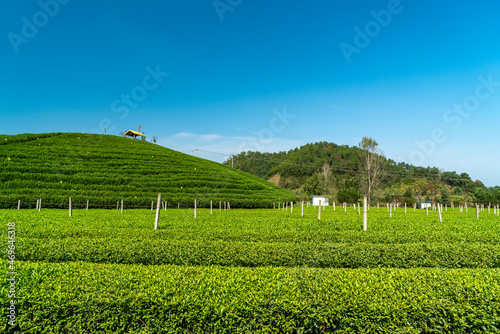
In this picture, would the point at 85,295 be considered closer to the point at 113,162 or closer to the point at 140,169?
the point at 140,169

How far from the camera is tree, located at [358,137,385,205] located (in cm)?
5259

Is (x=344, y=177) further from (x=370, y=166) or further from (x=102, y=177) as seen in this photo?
(x=102, y=177)

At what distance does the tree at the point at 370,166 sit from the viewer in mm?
52594

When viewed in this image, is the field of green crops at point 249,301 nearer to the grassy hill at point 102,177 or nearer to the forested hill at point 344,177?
the grassy hill at point 102,177

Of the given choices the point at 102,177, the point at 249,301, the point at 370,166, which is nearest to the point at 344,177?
the point at 370,166

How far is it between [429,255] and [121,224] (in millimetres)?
13473

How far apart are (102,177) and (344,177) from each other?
68.8 meters

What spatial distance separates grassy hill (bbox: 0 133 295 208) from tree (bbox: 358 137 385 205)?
57.2 feet

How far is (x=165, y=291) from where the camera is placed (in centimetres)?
432

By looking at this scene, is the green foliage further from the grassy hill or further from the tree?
the tree

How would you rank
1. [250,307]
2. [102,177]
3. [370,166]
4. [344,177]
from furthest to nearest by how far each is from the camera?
1. [344,177]
2. [370,166]
3. [102,177]
4. [250,307]

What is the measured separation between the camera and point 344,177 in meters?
85.3

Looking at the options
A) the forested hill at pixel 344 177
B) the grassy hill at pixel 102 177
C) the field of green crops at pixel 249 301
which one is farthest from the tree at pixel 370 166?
the field of green crops at pixel 249 301

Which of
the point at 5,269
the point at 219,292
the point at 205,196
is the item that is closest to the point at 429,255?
the point at 219,292
